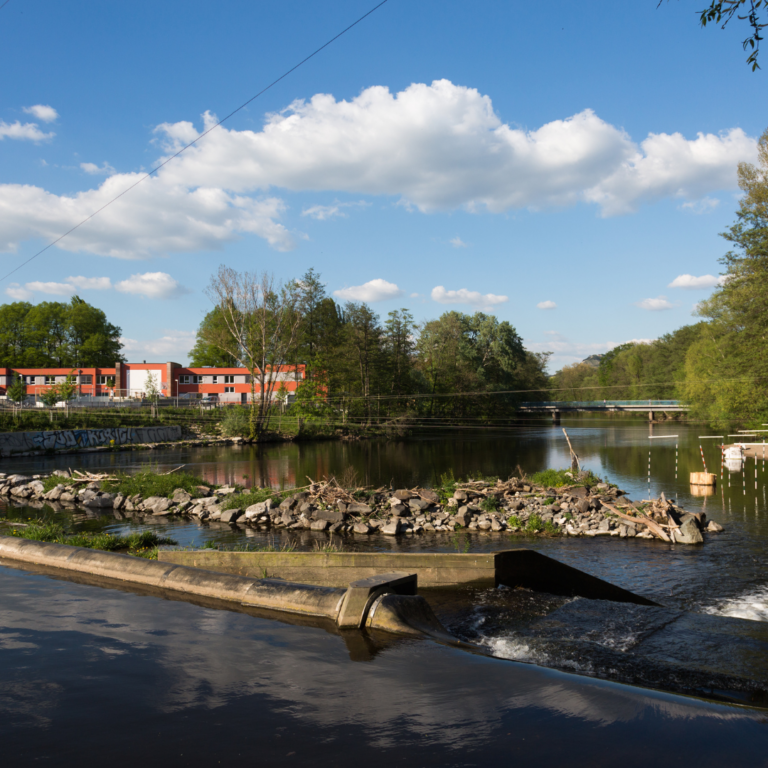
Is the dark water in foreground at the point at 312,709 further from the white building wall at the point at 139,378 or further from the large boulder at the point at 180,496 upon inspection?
the white building wall at the point at 139,378

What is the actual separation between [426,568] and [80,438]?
45520 mm

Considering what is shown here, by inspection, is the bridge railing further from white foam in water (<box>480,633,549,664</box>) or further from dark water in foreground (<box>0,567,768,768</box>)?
dark water in foreground (<box>0,567,768,768</box>)

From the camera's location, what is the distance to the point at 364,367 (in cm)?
7138

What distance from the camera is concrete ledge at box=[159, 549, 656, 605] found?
862 centimetres

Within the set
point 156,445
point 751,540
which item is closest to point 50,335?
point 156,445

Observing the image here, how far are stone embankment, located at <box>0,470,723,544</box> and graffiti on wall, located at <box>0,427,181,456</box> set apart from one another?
25.4 metres

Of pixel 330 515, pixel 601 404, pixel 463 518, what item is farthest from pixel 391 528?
pixel 601 404

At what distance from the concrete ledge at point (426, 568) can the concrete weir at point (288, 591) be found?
1.76 m

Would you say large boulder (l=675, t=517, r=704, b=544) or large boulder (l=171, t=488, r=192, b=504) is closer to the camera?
large boulder (l=675, t=517, r=704, b=544)

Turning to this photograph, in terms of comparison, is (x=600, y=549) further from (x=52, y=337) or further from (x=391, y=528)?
(x=52, y=337)

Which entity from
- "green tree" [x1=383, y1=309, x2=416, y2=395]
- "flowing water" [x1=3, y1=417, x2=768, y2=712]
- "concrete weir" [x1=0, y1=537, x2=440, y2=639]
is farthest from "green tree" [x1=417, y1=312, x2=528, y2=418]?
Answer: "concrete weir" [x1=0, y1=537, x2=440, y2=639]

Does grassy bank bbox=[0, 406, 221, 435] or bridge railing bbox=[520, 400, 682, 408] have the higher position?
grassy bank bbox=[0, 406, 221, 435]

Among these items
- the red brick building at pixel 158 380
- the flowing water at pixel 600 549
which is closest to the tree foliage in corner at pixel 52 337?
the red brick building at pixel 158 380

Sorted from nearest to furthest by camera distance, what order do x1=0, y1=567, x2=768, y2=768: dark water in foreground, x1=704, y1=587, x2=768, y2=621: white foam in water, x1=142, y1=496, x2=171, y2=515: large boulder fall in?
x1=0, y1=567, x2=768, y2=768: dark water in foreground
x1=704, y1=587, x2=768, y2=621: white foam in water
x1=142, y1=496, x2=171, y2=515: large boulder
